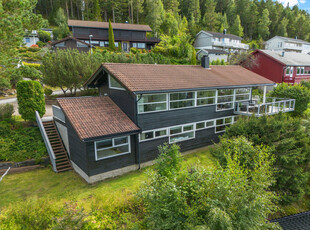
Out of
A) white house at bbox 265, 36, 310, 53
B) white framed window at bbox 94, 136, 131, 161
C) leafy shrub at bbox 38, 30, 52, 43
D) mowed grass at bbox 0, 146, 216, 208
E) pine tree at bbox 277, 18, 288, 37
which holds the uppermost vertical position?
pine tree at bbox 277, 18, 288, 37

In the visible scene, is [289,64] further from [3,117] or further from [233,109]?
[3,117]

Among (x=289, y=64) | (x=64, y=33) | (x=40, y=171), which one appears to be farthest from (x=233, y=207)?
(x=64, y=33)

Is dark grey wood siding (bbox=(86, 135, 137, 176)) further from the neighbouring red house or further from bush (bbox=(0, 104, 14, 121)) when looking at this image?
the neighbouring red house

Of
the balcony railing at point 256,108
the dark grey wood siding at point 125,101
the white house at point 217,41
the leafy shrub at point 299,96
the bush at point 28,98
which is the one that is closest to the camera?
the dark grey wood siding at point 125,101

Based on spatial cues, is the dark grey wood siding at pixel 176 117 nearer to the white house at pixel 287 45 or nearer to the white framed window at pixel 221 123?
the white framed window at pixel 221 123

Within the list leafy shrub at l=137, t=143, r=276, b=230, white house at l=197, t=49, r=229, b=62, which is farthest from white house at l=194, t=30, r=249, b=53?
leafy shrub at l=137, t=143, r=276, b=230

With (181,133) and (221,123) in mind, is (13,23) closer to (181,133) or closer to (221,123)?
(181,133)

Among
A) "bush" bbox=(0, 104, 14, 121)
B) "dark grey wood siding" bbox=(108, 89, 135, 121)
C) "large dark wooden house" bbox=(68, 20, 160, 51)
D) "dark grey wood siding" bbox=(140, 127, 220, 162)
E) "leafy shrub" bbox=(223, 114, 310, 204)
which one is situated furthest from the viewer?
"large dark wooden house" bbox=(68, 20, 160, 51)

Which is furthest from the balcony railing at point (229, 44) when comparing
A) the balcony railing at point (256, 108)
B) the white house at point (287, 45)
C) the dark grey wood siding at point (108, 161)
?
the dark grey wood siding at point (108, 161)
